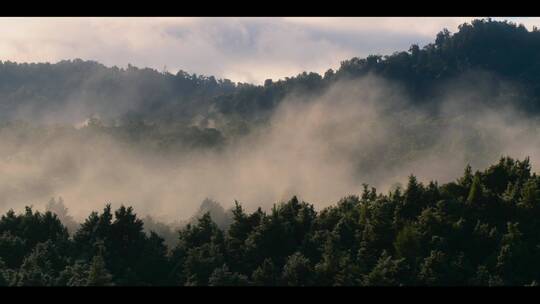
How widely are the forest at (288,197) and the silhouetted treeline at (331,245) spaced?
56 mm

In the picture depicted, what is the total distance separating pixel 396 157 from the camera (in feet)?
522

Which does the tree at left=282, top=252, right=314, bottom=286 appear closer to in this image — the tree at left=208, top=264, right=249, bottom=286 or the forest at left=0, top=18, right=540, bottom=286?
the forest at left=0, top=18, right=540, bottom=286

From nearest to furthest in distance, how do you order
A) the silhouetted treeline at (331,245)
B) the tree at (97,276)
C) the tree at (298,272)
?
the tree at (97,276), the silhouetted treeline at (331,245), the tree at (298,272)

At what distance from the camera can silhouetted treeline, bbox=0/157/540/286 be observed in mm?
27516

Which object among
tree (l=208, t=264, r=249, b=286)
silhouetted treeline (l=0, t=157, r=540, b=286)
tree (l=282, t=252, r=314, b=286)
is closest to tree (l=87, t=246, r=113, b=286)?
silhouetted treeline (l=0, t=157, r=540, b=286)

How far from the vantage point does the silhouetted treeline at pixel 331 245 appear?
2752 cm

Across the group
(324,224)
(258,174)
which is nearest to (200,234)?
(324,224)

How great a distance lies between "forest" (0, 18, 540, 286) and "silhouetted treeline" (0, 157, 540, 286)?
0.06 m

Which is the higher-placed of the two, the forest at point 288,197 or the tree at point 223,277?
the forest at point 288,197

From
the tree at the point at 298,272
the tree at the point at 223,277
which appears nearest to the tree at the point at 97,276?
the tree at the point at 223,277

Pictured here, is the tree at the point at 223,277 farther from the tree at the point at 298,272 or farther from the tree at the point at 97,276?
the tree at the point at 97,276

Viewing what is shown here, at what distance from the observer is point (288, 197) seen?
412 feet

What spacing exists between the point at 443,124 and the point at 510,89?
28.5 metres

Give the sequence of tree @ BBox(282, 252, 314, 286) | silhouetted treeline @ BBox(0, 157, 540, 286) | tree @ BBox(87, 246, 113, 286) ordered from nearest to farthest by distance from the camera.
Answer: tree @ BBox(87, 246, 113, 286) → silhouetted treeline @ BBox(0, 157, 540, 286) → tree @ BBox(282, 252, 314, 286)
